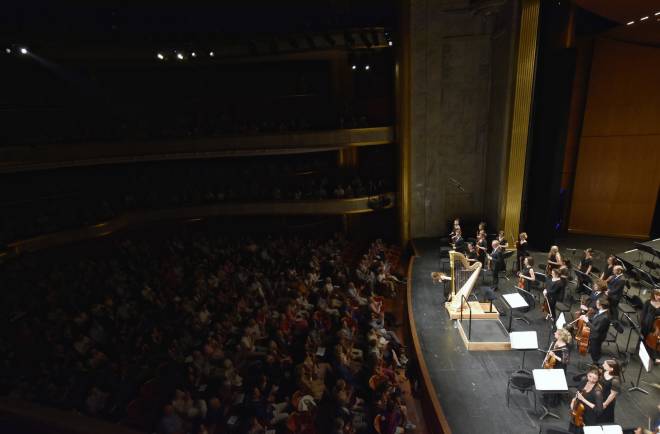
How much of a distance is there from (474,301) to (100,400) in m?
6.41

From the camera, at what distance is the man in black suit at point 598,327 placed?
5.08 m

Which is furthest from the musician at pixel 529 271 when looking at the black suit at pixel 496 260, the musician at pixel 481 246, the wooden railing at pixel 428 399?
the wooden railing at pixel 428 399

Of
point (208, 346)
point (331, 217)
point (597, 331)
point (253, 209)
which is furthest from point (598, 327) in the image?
point (331, 217)

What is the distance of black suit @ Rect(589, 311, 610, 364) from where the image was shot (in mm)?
5094

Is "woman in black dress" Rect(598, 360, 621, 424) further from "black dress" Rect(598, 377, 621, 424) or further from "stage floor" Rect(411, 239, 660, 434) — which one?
"stage floor" Rect(411, 239, 660, 434)

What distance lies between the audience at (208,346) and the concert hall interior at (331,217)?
5cm

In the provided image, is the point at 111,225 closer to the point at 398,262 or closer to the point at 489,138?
the point at 398,262

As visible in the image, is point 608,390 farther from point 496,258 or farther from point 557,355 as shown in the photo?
point 496,258

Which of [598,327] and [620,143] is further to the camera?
[620,143]

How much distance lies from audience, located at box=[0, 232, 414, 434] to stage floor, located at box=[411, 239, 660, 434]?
69 centimetres

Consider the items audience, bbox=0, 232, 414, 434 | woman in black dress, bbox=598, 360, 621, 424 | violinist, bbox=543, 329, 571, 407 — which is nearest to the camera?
woman in black dress, bbox=598, 360, 621, 424

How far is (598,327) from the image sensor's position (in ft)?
16.8

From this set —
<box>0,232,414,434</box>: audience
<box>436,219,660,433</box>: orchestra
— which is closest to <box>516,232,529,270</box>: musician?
<box>436,219,660,433</box>: orchestra

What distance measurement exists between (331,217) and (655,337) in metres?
11.4
